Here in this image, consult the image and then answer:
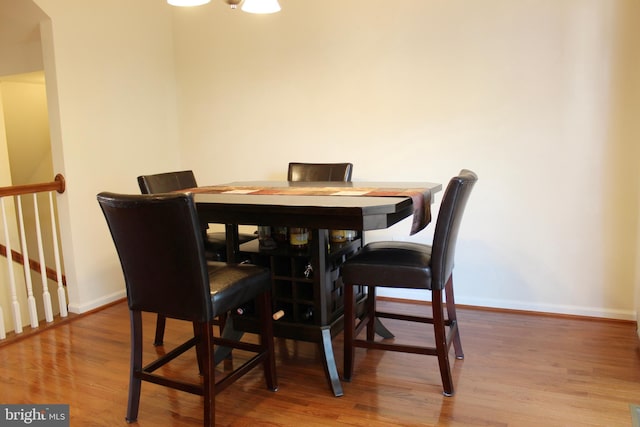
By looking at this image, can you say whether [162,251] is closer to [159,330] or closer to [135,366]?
[135,366]

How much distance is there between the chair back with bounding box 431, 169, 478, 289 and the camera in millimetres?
1963

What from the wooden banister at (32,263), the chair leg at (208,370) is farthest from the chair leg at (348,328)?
the wooden banister at (32,263)

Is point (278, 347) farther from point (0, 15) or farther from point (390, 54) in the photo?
point (0, 15)

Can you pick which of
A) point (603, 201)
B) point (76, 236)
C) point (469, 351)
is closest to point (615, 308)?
point (603, 201)

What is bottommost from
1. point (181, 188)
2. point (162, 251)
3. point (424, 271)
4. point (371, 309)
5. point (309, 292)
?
point (371, 309)

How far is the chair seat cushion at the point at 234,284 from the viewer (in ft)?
6.09

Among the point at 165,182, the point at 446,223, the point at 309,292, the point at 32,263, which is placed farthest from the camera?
the point at 32,263

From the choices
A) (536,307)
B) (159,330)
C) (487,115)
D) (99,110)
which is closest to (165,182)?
(159,330)

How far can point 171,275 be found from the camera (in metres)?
1.80

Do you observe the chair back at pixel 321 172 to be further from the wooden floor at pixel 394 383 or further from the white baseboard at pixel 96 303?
the white baseboard at pixel 96 303

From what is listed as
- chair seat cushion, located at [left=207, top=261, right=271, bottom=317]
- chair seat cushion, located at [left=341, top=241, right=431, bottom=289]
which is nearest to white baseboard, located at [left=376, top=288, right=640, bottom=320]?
chair seat cushion, located at [left=341, top=241, right=431, bottom=289]

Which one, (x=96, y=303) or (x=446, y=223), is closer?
(x=446, y=223)

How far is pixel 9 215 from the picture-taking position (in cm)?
403

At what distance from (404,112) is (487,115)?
53cm
